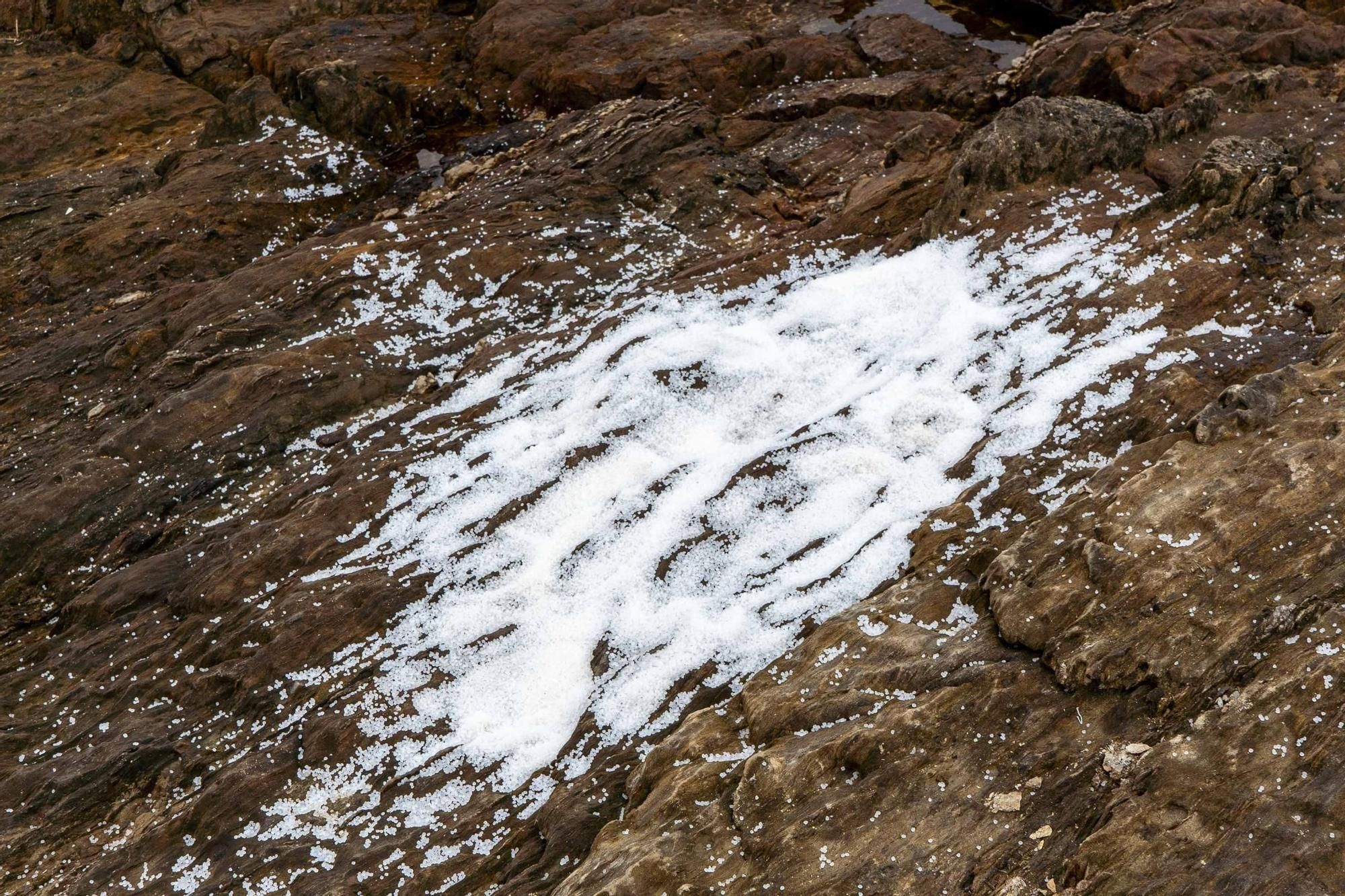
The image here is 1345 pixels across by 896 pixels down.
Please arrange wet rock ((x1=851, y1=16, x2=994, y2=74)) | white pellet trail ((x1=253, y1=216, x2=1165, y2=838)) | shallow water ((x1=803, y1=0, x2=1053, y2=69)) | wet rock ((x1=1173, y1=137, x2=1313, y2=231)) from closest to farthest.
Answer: white pellet trail ((x1=253, y1=216, x2=1165, y2=838)) → wet rock ((x1=1173, y1=137, x2=1313, y2=231)) → wet rock ((x1=851, y1=16, x2=994, y2=74)) → shallow water ((x1=803, y1=0, x2=1053, y2=69))

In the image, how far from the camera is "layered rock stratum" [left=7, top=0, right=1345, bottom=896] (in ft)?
21.2

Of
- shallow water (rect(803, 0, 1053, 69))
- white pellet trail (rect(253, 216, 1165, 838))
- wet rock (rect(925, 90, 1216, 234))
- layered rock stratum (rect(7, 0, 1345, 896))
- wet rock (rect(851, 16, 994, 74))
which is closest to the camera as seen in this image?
layered rock stratum (rect(7, 0, 1345, 896))

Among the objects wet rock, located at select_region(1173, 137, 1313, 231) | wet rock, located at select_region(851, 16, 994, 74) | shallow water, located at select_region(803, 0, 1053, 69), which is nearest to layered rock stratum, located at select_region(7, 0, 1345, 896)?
wet rock, located at select_region(1173, 137, 1313, 231)

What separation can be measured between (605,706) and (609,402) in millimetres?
4106

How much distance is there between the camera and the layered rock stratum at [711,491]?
21.2ft

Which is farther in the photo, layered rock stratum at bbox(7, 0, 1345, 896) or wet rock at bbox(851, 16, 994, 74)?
wet rock at bbox(851, 16, 994, 74)

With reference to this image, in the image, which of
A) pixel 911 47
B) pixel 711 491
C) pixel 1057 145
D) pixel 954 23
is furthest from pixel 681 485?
pixel 954 23

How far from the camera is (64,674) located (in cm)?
1043

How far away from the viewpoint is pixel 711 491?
399 inches

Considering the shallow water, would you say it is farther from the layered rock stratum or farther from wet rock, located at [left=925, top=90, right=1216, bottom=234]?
wet rock, located at [left=925, top=90, right=1216, bottom=234]

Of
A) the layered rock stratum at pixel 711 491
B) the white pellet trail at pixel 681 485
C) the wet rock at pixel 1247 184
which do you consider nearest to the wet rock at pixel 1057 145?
the layered rock stratum at pixel 711 491

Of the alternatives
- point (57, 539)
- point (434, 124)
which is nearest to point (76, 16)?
point (434, 124)

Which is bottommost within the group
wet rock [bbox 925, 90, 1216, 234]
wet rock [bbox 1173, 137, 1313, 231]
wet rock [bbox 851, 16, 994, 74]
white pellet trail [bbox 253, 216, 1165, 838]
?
white pellet trail [bbox 253, 216, 1165, 838]

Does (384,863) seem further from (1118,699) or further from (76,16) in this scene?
(76,16)
